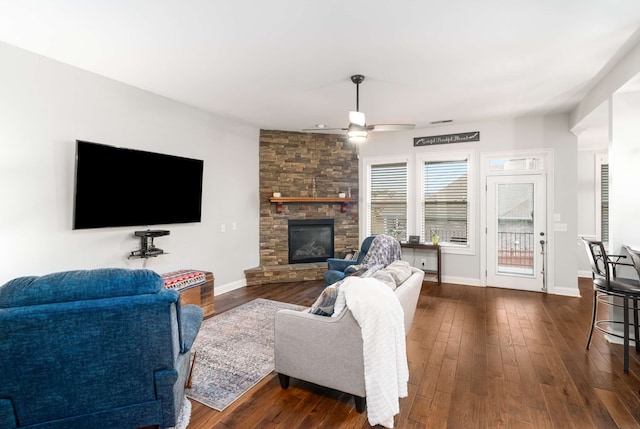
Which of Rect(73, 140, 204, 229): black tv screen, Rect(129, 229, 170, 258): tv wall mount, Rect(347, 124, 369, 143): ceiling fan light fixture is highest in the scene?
Rect(347, 124, 369, 143): ceiling fan light fixture

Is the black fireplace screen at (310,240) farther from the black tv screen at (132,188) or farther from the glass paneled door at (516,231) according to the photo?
the glass paneled door at (516,231)

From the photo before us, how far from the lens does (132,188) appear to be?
3691 mm

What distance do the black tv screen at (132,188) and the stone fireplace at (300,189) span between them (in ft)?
5.42

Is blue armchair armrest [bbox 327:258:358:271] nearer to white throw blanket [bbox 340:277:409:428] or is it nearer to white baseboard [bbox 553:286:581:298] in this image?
white throw blanket [bbox 340:277:409:428]

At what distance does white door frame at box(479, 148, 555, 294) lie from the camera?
199 inches

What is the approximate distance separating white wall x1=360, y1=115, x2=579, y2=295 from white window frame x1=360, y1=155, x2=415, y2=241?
62 centimetres

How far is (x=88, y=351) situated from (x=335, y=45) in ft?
9.51

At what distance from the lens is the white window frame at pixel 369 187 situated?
6043 mm

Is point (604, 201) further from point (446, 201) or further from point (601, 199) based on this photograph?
point (446, 201)

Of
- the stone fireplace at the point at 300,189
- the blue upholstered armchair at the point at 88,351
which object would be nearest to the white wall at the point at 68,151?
the stone fireplace at the point at 300,189

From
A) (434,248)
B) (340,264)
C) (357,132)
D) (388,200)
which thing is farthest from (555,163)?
(340,264)

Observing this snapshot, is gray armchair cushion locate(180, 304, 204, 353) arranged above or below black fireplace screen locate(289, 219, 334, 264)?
below

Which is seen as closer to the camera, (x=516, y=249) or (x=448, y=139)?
(x=516, y=249)

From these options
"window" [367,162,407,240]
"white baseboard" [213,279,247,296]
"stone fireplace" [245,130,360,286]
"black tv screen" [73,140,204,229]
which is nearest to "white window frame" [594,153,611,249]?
"window" [367,162,407,240]
